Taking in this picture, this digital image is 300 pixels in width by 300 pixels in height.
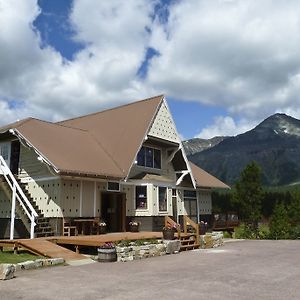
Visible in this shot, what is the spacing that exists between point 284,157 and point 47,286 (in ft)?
623

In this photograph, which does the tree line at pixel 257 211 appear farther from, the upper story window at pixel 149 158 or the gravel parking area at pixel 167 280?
the gravel parking area at pixel 167 280

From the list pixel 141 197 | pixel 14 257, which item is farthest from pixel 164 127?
pixel 14 257

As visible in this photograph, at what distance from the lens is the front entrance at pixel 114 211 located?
22016 mm

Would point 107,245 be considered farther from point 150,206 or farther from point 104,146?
point 104,146

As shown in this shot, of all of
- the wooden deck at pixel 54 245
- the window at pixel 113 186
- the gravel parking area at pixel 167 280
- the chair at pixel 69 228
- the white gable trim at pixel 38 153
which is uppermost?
the white gable trim at pixel 38 153

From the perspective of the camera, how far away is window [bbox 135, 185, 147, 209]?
2272 cm

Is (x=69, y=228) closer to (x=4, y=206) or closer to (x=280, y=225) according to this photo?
(x=4, y=206)

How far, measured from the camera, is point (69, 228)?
1866cm

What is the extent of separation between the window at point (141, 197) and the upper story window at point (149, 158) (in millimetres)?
1483

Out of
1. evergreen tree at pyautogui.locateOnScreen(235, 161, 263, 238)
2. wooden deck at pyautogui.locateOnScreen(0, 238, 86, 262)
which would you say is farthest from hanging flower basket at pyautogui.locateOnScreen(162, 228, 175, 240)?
evergreen tree at pyautogui.locateOnScreen(235, 161, 263, 238)

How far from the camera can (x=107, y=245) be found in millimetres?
14031

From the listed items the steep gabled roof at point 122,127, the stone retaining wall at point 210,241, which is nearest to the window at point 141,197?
the steep gabled roof at point 122,127

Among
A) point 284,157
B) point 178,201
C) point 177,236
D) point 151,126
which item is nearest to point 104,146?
point 151,126

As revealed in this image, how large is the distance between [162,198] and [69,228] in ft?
21.9
